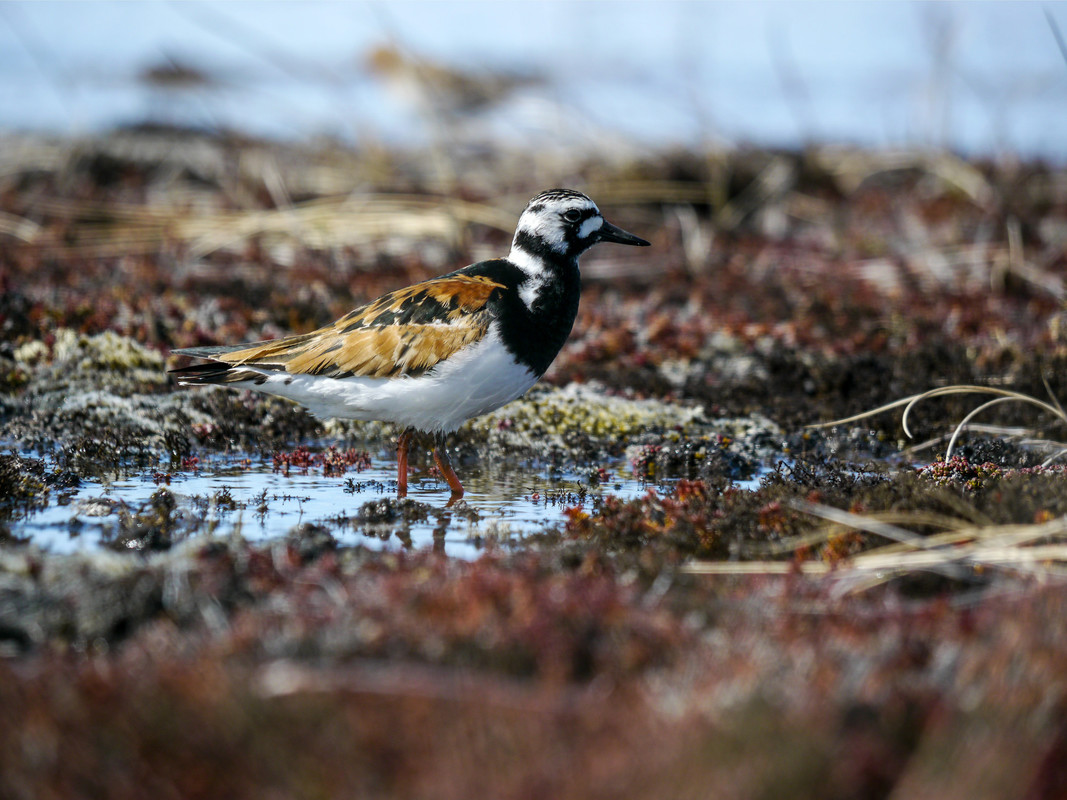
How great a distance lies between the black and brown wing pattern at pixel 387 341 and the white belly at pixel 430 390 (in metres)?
0.06

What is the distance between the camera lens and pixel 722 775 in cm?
280

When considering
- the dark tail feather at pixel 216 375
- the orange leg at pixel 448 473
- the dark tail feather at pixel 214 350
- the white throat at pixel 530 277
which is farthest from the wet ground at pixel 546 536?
the white throat at pixel 530 277

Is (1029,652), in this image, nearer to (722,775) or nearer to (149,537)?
(722,775)

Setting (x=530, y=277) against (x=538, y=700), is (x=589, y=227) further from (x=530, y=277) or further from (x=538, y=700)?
(x=538, y=700)

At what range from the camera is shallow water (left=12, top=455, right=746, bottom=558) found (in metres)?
5.69

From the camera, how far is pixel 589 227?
723 cm

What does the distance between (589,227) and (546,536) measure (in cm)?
245

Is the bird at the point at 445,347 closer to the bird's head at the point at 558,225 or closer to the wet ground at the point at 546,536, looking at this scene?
the bird's head at the point at 558,225

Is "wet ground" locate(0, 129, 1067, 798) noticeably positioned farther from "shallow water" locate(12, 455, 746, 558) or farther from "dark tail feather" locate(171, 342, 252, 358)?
"dark tail feather" locate(171, 342, 252, 358)

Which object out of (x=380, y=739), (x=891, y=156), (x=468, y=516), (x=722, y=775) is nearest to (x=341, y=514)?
(x=468, y=516)

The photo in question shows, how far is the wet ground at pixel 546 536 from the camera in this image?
9.90 ft

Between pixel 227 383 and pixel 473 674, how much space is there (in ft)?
13.9

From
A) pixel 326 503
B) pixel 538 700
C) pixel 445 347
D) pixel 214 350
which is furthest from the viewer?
pixel 214 350

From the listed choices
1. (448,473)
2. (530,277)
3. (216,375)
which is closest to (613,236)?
(530,277)
